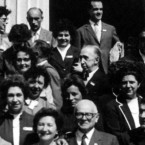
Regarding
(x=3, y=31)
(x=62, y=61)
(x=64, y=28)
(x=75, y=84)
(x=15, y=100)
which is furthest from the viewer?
(x=3, y=31)

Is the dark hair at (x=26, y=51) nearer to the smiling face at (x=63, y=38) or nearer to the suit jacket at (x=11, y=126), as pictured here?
the smiling face at (x=63, y=38)

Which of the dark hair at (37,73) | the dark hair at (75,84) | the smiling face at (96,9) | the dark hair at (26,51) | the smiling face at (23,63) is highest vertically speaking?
the smiling face at (96,9)

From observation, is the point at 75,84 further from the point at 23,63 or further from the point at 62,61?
the point at 62,61

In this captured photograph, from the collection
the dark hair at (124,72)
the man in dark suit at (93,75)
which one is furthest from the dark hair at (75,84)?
the dark hair at (124,72)

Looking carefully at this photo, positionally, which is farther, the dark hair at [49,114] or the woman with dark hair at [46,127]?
the dark hair at [49,114]

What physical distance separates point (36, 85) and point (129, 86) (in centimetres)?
115

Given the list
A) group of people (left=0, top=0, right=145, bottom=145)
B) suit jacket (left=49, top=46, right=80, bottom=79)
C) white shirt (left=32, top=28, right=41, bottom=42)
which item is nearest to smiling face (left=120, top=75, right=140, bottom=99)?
group of people (left=0, top=0, right=145, bottom=145)

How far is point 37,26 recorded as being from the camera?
11.8 metres

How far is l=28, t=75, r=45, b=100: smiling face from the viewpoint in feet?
32.6

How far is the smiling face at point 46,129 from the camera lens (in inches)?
354

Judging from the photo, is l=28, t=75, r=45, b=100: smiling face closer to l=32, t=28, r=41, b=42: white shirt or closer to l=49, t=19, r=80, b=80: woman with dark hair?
l=49, t=19, r=80, b=80: woman with dark hair

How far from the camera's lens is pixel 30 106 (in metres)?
9.84

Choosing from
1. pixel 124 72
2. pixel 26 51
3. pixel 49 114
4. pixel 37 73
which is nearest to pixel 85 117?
pixel 49 114

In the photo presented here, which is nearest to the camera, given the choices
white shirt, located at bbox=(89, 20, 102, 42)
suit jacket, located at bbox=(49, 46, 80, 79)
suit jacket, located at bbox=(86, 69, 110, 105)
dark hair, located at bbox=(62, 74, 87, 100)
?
dark hair, located at bbox=(62, 74, 87, 100)
